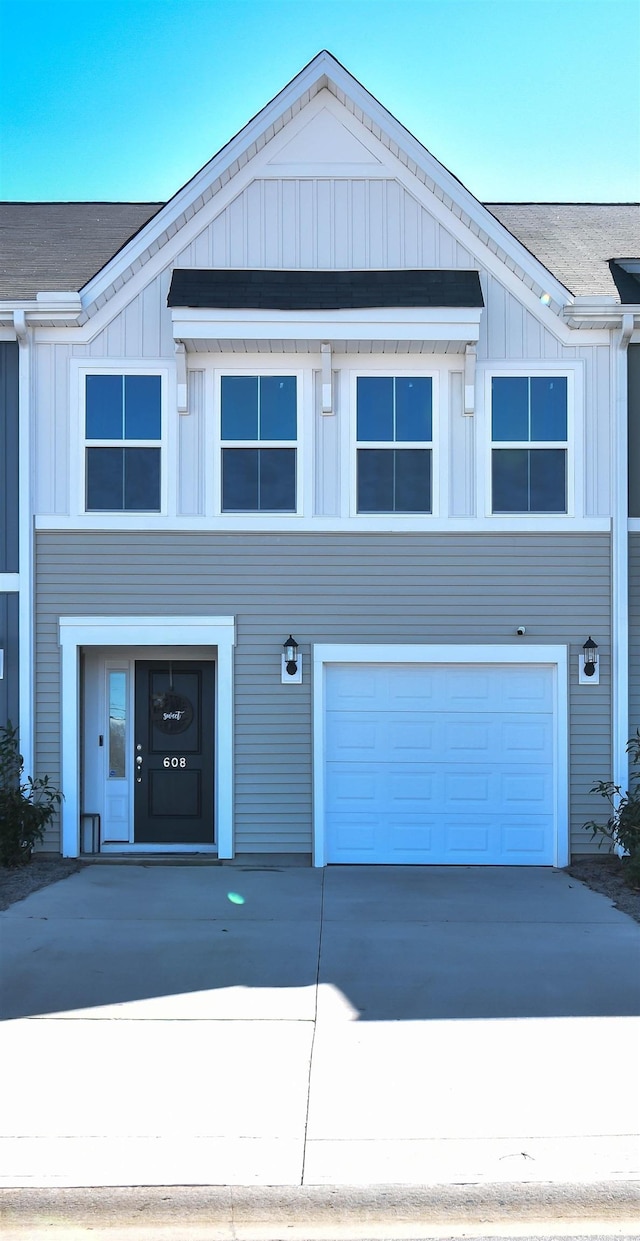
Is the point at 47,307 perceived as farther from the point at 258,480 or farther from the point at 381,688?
the point at 381,688

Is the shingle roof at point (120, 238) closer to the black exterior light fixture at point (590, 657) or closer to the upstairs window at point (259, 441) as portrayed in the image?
the upstairs window at point (259, 441)

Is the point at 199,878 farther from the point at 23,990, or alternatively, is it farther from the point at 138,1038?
the point at 138,1038

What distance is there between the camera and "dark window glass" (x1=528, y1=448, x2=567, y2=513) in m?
9.58

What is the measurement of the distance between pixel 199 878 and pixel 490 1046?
4.41 m

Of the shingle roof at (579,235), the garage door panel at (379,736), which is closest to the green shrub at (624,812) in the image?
the garage door panel at (379,736)

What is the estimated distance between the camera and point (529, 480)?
9586mm

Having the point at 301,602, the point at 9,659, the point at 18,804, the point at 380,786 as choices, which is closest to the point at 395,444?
the point at 301,602

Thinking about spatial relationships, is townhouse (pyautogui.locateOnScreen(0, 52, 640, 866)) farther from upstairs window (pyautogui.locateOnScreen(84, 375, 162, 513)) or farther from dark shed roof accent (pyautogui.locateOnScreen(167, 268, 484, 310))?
dark shed roof accent (pyautogui.locateOnScreen(167, 268, 484, 310))

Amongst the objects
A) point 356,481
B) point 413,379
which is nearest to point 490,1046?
point 356,481

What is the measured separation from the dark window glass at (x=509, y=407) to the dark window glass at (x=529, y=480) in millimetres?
180

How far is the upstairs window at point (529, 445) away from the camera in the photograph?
9.56m

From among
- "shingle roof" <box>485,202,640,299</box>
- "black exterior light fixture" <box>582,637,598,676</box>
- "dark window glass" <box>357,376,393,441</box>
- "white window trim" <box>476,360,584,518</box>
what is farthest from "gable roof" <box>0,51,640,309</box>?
"black exterior light fixture" <box>582,637,598,676</box>

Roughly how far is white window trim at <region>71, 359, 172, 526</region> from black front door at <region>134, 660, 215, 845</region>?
71.0 inches

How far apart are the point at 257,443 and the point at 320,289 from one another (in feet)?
5.46
